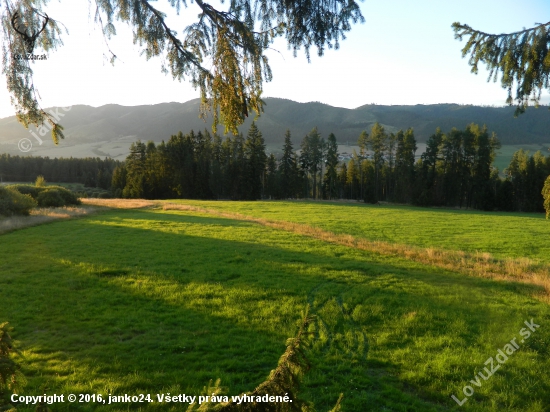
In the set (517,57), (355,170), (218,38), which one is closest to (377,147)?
(355,170)

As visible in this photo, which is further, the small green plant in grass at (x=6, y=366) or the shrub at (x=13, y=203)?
the shrub at (x=13, y=203)

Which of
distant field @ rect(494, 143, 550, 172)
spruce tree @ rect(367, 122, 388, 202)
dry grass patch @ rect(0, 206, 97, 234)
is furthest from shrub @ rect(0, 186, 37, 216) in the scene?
distant field @ rect(494, 143, 550, 172)

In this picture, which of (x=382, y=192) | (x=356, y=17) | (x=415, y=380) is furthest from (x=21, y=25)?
(x=382, y=192)

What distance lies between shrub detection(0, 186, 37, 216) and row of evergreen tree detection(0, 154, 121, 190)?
235 ft

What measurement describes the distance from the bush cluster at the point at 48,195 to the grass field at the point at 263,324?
25133 millimetres

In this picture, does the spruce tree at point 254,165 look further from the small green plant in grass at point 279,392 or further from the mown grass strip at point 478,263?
the small green plant in grass at point 279,392

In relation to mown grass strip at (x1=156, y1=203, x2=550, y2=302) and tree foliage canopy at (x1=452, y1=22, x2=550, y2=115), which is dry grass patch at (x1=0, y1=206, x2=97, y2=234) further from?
tree foliage canopy at (x1=452, y1=22, x2=550, y2=115)

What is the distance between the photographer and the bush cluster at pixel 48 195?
39.2 metres

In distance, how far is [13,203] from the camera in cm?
2961

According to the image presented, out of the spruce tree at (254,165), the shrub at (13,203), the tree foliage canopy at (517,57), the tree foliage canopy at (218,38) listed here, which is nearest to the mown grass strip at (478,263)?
the tree foliage canopy at (517,57)

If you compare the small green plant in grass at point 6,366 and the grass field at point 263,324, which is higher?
the small green plant in grass at point 6,366

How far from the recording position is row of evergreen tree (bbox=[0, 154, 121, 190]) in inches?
3937

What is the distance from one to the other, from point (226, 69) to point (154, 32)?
1319 millimetres

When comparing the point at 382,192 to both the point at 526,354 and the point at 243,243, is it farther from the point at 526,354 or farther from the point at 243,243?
the point at 526,354
